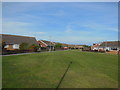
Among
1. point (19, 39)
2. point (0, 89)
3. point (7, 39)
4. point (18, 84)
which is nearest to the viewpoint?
point (0, 89)

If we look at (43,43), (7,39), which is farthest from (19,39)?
(43,43)

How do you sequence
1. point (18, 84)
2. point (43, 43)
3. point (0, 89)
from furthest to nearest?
point (43, 43) < point (18, 84) < point (0, 89)

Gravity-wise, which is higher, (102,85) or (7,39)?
(7,39)

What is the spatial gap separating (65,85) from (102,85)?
203 centimetres

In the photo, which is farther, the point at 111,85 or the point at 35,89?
the point at 111,85

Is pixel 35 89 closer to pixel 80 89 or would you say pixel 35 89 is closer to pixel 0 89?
pixel 0 89

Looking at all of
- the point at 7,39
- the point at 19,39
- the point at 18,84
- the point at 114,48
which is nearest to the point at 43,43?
the point at 19,39

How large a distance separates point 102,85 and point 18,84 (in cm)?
448

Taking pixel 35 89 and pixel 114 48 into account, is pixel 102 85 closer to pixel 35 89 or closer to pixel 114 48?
pixel 35 89

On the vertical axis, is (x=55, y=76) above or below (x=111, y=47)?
below

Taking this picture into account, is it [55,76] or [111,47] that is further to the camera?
[111,47]

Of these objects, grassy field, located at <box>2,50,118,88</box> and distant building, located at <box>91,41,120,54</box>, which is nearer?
grassy field, located at <box>2,50,118,88</box>

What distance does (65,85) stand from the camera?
4.95 meters

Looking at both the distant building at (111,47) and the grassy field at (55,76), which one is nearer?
the grassy field at (55,76)
